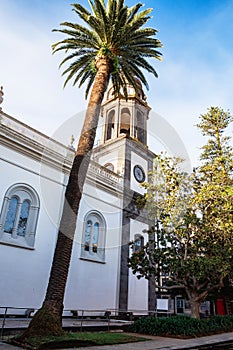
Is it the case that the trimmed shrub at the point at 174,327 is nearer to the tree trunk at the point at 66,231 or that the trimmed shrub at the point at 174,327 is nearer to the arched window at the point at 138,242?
the tree trunk at the point at 66,231

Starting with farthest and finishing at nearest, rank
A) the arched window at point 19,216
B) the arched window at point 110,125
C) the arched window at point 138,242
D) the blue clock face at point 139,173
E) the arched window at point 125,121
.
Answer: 1. the arched window at point 110,125
2. the arched window at point 125,121
3. the blue clock face at point 139,173
4. the arched window at point 138,242
5. the arched window at point 19,216

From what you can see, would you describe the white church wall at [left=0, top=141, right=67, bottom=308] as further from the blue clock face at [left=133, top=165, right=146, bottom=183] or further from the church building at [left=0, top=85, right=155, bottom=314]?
the blue clock face at [left=133, top=165, right=146, bottom=183]

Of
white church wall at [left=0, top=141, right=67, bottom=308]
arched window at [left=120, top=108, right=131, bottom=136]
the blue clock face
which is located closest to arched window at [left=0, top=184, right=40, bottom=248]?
white church wall at [left=0, top=141, right=67, bottom=308]

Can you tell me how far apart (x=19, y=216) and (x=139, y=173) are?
13.5m

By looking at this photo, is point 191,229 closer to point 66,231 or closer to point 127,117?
point 66,231

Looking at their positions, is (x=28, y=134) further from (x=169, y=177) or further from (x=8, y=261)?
(x=169, y=177)

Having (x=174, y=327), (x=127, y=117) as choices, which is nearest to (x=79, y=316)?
(x=174, y=327)

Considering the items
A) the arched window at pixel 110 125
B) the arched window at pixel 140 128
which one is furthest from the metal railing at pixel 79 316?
the arched window at pixel 110 125

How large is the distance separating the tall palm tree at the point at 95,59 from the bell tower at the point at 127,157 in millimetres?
5263

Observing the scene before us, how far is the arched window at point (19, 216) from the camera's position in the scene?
15.2m

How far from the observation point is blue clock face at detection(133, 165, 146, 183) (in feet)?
86.2

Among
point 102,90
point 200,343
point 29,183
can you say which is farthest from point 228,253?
point 29,183

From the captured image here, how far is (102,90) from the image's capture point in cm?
1384

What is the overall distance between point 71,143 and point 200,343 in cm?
1491
